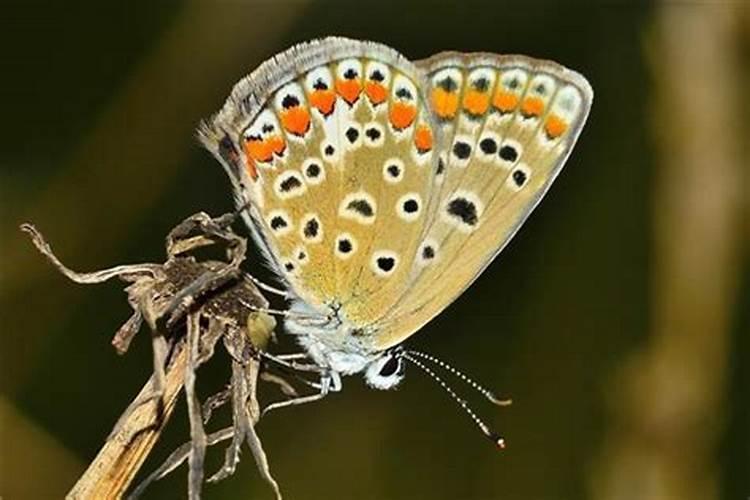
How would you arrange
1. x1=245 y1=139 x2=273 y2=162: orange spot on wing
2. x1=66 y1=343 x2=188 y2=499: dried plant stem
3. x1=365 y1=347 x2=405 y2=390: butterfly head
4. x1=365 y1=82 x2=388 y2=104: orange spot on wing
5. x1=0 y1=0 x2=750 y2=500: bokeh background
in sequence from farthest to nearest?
1. x1=0 y1=0 x2=750 y2=500: bokeh background
2. x1=365 y1=347 x2=405 y2=390: butterfly head
3. x1=365 y1=82 x2=388 y2=104: orange spot on wing
4. x1=245 y1=139 x2=273 y2=162: orange spot on wing
5. x1=66 y1=343 x2=188 y2=499: dried plant stem

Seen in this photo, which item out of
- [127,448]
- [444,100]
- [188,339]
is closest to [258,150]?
[444,100]

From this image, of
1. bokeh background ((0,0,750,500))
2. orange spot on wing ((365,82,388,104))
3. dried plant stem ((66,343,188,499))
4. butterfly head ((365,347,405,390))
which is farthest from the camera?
bokeh background ((0,0,750,500))

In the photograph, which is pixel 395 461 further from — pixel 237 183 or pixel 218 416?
pixel 237 183

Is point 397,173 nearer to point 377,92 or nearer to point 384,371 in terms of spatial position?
point 377,92

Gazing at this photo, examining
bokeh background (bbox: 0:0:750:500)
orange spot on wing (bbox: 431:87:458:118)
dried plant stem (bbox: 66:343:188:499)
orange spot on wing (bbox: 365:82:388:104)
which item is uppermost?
dried plant stem (bbox: 66:343:188:499)

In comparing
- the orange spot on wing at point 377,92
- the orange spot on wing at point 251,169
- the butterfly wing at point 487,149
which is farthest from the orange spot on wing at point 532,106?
the orange spot on wing at point 251,169

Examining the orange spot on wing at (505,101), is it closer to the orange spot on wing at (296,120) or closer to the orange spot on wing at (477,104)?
the orange spot on wing at (477,104)

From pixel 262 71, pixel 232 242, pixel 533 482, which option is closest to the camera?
pixel 232 242

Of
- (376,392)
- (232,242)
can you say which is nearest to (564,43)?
(376,392)

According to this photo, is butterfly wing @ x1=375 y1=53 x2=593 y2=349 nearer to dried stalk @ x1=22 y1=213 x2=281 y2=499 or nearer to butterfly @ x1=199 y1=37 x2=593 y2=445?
butterfly @ x1=199 y1=37 x2=593 y2=445

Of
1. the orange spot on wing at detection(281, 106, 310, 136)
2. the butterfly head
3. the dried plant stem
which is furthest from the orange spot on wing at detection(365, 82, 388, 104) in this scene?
the dried plant stem
